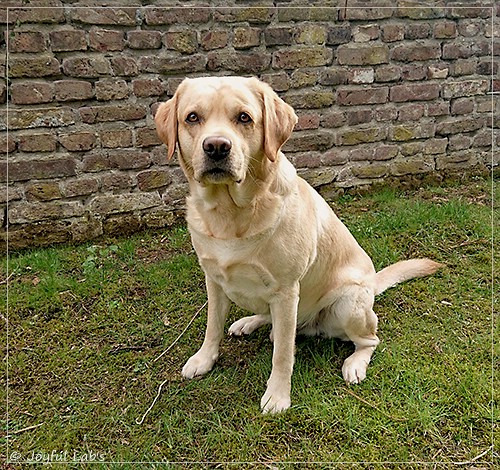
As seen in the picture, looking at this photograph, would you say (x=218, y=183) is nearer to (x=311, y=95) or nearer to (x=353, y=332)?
(x=353, y=332)

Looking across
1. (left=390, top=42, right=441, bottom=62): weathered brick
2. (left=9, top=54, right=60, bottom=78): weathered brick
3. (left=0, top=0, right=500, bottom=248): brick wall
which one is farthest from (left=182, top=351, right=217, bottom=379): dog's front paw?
(left=390, top=42, right=441, bottom=62): weathered brick

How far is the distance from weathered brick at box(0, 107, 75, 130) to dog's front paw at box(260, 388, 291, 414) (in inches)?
101

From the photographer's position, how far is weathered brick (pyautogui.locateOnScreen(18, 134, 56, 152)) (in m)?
3.52

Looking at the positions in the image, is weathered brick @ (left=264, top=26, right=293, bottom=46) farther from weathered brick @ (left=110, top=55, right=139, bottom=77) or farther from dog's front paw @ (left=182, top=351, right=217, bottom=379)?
dog's front paw @ (left=182, top=351, right=217, bottom=379)

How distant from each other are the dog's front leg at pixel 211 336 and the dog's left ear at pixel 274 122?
79 centimetres

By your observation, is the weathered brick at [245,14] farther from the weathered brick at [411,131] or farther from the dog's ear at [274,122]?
the dog's ear at [274,122]

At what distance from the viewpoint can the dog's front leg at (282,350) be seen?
→ 218 centimetres

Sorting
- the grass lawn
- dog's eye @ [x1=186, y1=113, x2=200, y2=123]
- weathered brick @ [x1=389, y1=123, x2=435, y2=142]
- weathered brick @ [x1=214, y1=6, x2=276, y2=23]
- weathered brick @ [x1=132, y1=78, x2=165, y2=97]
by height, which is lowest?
the grass lawn

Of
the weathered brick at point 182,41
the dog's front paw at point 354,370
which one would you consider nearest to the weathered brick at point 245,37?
the weathered brick at point 182,41

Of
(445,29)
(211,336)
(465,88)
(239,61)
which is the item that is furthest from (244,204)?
(465,88)

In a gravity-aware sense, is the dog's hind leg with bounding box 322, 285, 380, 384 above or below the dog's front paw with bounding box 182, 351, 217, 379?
above

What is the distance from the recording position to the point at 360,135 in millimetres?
4445

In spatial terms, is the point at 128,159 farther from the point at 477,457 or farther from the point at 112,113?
the point at 477,457

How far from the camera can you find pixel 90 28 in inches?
136
